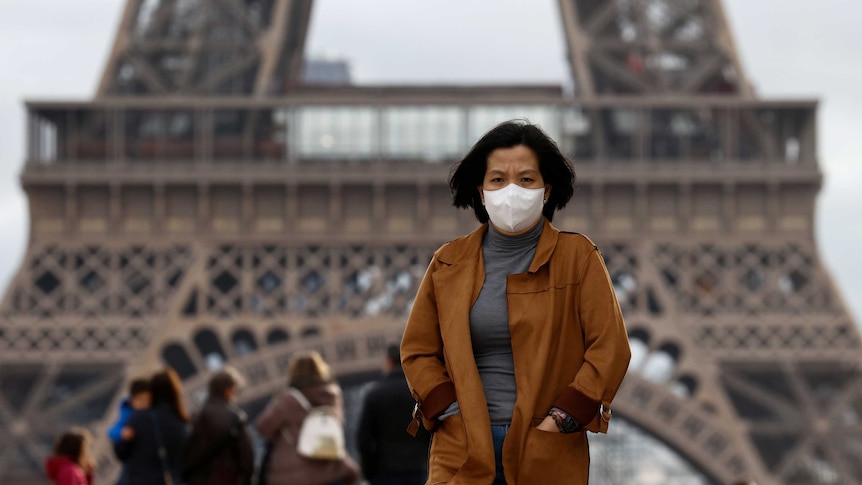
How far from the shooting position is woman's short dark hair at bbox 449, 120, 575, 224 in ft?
27.3

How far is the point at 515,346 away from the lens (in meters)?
7.96

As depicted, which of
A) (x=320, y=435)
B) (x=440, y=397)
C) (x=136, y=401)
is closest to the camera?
(x=440, y=397)

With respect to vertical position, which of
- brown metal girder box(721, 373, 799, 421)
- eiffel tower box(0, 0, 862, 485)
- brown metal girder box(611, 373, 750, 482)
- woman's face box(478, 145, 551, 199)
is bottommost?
brown metal girder box(611, 373, 750, 482)

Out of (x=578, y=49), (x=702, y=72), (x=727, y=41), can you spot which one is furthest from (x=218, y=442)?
(x=727, y=41)

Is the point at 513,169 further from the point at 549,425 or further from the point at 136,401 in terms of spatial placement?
the point at 136,401

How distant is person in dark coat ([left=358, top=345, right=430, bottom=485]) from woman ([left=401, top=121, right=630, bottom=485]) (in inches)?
224

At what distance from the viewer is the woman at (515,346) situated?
7902mm

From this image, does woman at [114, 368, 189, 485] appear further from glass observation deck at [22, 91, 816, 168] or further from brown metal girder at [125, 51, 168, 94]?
brown metal girder at [125, 51, 168, 94]

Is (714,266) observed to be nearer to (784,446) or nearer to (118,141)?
(784,446)

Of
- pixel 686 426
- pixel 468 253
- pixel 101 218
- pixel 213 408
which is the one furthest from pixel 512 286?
pixel 101 218

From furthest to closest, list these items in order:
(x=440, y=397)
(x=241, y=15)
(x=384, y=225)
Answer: (x=241, y=15)
(x=384, y=225)
(x=440, y=397)

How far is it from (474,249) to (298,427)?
627cm

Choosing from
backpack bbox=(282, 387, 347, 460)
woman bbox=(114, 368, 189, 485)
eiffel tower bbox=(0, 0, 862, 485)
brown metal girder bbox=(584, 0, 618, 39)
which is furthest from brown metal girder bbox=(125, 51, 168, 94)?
backpack bbox=(282, 387, 347, 460)

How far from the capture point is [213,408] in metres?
14.2
